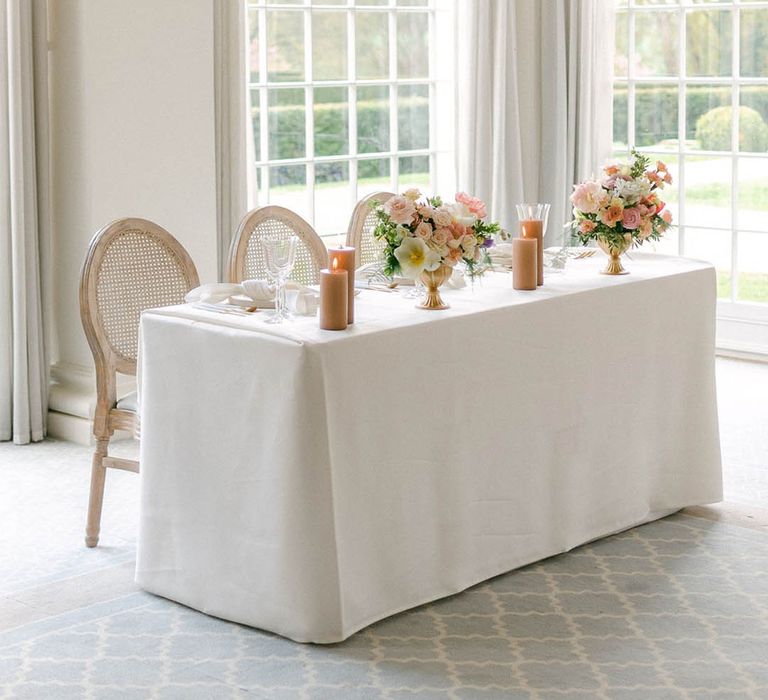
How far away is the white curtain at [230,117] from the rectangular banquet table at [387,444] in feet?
5.90

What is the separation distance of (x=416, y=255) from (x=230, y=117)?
222 cm

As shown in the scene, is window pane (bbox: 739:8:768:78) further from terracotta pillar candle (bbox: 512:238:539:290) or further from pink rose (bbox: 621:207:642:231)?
terracotta pillar candle (bbox: 512:238:539:290)

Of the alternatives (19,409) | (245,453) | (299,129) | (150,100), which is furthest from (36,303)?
(245,453)

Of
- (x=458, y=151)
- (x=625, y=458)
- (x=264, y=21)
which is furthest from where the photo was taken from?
(x=458, y=151)

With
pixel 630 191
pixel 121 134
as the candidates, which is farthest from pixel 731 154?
pixel 121 134

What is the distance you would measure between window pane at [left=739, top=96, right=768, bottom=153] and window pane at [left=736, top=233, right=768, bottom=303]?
459mm

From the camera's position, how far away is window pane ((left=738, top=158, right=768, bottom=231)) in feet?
22.4

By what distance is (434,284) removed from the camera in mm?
3578

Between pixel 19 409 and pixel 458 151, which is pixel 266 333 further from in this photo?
pixel 458 151

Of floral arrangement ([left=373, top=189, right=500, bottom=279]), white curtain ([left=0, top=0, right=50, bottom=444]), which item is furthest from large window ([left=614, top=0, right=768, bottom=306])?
floral arrangement ([left=373, top=189, right=500, bottom=279])

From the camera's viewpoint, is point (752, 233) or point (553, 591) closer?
point (553, 591)

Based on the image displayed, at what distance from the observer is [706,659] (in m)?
3.18

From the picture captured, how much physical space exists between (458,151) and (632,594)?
3.64m

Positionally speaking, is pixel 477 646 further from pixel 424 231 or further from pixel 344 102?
pixel 344 102
